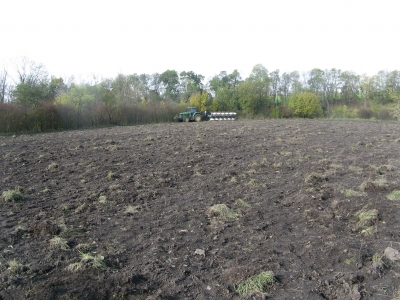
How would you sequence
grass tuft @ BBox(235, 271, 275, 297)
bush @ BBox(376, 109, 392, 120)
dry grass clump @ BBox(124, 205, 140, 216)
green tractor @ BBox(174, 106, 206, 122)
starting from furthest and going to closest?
bush @ BBox(376, 109, 392, 120) < green tractor @ BBox(174, 106, 206, 122) < dry grass clump @ BBox(124, 205, 140, 216) < grass tuft @ BBox(235, 271, 275, 297)

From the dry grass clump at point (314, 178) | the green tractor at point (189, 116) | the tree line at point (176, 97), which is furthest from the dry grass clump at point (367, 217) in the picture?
the green tractor at point (189, 116)

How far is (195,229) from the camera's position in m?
5.57

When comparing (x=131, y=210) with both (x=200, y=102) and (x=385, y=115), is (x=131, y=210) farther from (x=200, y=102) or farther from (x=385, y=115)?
(x=200, y=102)

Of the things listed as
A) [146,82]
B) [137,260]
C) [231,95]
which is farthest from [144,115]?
[146,82]

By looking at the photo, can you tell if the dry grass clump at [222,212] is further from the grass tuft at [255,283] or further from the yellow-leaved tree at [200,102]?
the yellow-leaved tree at [200,102]

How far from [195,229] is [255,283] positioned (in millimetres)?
1839

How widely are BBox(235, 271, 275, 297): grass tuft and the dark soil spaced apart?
2.7 inches

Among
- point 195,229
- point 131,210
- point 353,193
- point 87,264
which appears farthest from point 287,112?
point 87,264

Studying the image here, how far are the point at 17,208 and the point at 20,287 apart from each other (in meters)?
3.22

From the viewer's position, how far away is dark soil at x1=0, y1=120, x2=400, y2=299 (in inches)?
154

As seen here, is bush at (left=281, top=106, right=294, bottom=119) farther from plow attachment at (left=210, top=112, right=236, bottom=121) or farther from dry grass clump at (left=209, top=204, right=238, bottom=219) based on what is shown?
dry grass clump at (left=209, top=204, right=238, bottom=219)

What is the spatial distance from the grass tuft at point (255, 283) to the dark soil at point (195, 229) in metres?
0.07

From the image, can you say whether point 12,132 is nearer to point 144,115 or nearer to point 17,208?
point 144,115

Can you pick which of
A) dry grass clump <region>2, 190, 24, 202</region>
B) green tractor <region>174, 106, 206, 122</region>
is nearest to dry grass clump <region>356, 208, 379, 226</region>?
dry grass clump <region>2, 190, 24, 202</region>
